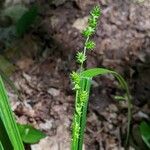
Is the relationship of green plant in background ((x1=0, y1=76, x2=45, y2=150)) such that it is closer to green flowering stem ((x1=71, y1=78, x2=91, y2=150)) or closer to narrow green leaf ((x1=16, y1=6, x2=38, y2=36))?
green flowering stem ((x1=71, y1=78, x2=91, y2=150))

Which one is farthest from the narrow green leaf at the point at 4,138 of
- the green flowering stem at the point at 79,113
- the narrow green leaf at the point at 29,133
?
the narrow green leaf at the point at 29,133

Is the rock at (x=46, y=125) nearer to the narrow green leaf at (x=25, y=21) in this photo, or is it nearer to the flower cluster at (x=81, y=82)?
the narrow green leaf at (x=25, y=21)

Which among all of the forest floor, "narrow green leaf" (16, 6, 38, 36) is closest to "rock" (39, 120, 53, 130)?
the forest floor

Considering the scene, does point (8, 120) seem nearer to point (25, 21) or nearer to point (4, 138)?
point (4, 138)

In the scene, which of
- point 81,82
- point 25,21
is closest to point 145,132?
point 81,82

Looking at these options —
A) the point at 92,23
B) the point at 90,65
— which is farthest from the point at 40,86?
the point at 92,23
